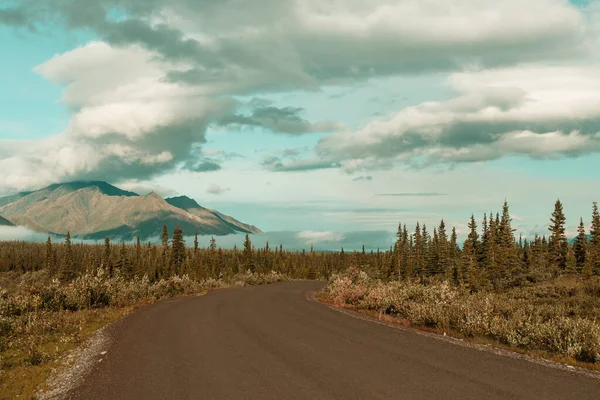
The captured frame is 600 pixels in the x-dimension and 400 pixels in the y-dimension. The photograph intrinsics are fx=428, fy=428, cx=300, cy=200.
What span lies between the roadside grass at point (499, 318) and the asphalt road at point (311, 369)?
1.94 metres

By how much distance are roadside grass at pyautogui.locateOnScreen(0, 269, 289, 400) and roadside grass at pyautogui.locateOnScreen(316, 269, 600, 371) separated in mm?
14247

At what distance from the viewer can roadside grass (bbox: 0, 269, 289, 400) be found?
40.7 feet

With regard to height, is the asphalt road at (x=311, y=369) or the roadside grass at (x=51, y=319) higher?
the asphalt road at (x=311, y=369)

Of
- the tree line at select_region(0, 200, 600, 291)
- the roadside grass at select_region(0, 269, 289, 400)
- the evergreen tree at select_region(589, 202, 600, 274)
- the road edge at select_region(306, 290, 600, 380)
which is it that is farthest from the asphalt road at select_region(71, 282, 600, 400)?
the evergreen tree at select_region(589, 202, 600, 274)

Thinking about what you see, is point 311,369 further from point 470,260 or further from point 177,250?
point 177,250

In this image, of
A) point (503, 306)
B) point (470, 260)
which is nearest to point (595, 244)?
point (470, 260)

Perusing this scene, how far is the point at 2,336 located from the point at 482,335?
1911 centimetres

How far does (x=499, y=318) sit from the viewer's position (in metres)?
16.9

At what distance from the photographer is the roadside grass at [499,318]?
44.0ft

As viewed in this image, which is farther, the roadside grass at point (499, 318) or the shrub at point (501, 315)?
the shrub at point (501, 315)

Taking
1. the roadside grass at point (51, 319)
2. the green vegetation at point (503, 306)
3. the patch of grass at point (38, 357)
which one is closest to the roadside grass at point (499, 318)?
the green vegetation at point (503, 306)

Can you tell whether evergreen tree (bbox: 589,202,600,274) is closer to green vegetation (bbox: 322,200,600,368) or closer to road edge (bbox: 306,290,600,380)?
green vegetation (bbox: 322,200,600,368)

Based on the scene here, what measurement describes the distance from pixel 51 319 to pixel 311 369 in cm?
1520

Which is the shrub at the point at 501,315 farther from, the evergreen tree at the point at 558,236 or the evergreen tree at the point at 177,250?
the evergreen tree at the point at 177,250
